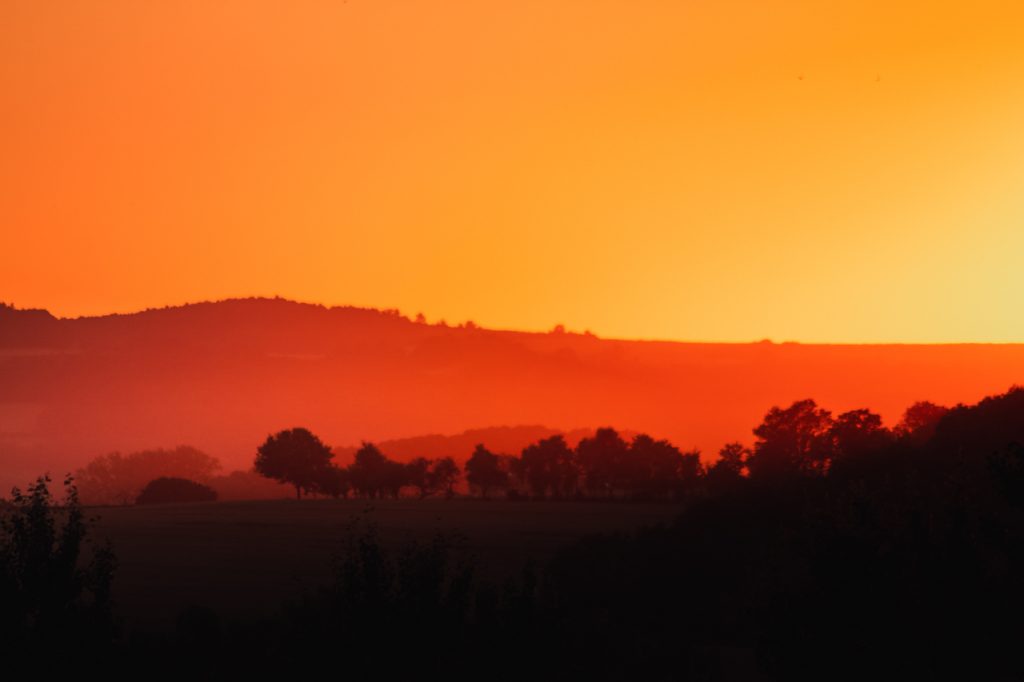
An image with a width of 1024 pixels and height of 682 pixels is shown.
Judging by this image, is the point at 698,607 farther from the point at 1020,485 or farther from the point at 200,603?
the point at 1020,485

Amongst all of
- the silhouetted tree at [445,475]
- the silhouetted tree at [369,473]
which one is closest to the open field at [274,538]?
the silhouetted tree at [369,473]

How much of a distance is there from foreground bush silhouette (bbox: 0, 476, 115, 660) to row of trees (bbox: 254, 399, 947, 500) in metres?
86.4

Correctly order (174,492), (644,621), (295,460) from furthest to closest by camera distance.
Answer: (174,492) < (295,460) < (644,621)

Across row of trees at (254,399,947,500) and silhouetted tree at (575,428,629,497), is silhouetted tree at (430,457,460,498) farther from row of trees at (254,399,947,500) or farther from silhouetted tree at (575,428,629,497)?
silhouetted tree at (575,428,629,497)

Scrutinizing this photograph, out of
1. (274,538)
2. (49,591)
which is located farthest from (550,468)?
(49,591)

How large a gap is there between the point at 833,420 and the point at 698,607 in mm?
72313

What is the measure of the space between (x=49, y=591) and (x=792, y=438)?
358 ft

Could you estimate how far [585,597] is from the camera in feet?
277

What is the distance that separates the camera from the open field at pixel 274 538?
72938 mm

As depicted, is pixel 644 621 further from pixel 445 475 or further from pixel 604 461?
pixel 445 475

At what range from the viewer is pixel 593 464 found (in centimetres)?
17175

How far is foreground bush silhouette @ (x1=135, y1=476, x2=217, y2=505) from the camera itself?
186375 millimetres

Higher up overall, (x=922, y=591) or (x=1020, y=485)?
(x=1020, y=485)

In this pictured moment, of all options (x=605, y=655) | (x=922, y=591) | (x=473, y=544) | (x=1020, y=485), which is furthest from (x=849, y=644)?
(x=473, y=544)
